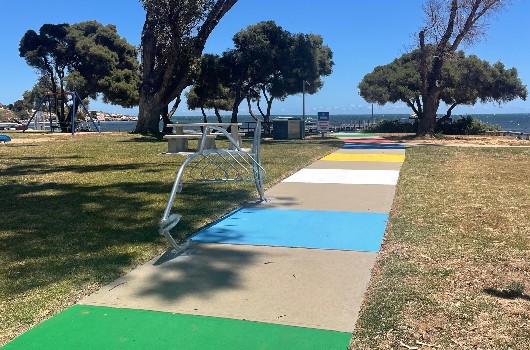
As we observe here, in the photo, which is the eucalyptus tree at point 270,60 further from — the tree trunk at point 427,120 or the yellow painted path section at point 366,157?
the yellow painted path section at point 366,157

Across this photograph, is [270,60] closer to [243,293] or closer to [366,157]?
[366,157]

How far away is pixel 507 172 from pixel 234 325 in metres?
10.3

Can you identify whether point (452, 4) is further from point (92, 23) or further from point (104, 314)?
point (92, 23)

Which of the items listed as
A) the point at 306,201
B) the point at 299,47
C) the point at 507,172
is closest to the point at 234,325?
the point at 306,201

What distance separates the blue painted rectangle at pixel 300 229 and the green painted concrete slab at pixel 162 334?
7.20 ft

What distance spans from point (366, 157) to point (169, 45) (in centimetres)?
1203

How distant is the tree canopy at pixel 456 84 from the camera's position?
3078 cm

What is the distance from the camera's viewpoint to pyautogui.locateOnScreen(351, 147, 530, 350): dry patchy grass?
3467 millimetres

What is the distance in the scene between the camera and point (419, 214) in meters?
7.26

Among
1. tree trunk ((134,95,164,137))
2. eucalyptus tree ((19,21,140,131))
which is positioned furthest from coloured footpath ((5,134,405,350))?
eucalyptus tree ((19,21,140,131))

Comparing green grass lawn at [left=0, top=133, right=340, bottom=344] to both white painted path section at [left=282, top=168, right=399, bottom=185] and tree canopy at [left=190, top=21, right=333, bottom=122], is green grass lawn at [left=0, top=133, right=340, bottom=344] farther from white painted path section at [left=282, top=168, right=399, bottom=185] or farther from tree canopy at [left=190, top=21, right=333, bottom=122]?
tree canopy at [left=190, top=21, right=333, bottom=122]

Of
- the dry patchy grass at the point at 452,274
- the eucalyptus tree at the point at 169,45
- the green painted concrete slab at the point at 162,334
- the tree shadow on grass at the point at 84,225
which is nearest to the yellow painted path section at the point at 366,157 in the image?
the dry patchy grass at the point at 452,274

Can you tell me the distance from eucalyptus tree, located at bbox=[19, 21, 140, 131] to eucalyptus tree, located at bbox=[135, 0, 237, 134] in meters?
13.2

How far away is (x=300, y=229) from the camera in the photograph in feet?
21.6
